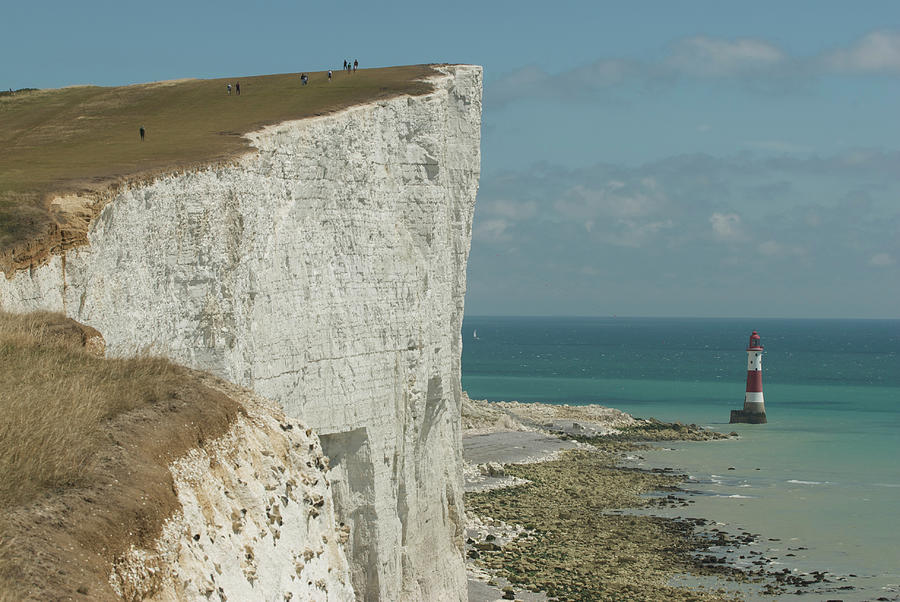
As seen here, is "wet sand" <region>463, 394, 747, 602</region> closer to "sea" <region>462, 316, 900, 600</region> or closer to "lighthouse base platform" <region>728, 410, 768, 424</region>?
"sea" <region>462, 316, 900, 600</region>

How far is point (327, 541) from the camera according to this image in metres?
11.7

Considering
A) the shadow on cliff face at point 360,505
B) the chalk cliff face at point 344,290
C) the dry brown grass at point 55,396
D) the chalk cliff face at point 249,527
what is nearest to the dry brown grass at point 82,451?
the dry brown grass at point 55,396

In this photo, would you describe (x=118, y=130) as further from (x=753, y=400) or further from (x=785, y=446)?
(x=753, y=400)

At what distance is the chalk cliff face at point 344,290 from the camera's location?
55.2 ft

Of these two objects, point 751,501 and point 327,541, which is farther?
point 751,501

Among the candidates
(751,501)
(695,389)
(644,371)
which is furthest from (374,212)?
(644,371)

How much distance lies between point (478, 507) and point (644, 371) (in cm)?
9311

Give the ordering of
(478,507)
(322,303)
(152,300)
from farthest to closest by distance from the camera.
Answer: (478,507)
(322,303)
(152,300)

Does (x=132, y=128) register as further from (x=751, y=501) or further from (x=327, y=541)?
(x=751, y=501)

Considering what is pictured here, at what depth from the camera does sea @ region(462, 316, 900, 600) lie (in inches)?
1356

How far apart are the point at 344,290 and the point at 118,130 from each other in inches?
323

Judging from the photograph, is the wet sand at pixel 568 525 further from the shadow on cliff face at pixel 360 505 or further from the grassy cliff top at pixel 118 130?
the grassy cliff top at pixel 118 130

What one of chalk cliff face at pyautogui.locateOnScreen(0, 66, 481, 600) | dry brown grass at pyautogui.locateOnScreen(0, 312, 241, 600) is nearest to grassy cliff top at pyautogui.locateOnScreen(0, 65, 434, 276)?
chalk cliff face at pyautogui.locateOnScreen(0, 66, 481, 600)

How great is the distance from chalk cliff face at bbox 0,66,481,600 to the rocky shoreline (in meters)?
4.37
